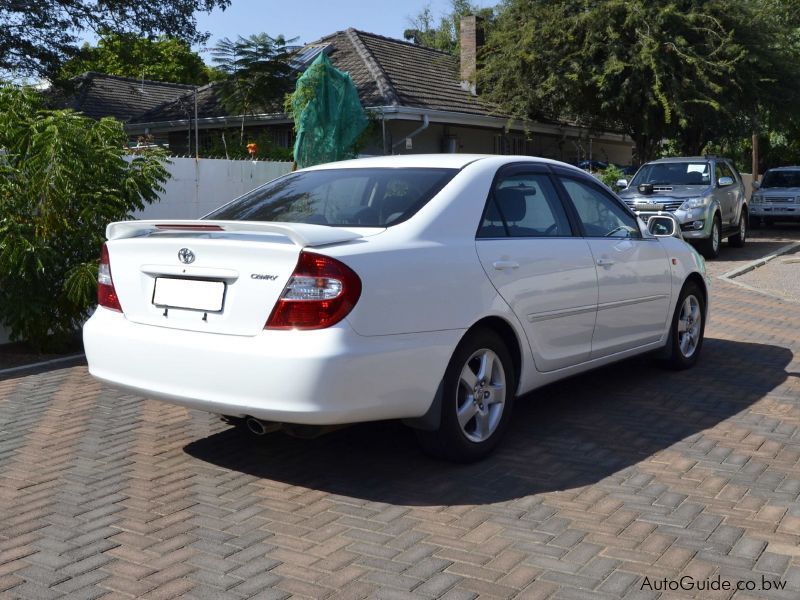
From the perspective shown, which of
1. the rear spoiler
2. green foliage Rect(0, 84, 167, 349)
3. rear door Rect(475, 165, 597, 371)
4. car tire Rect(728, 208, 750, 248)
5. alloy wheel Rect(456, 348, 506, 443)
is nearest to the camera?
the rear spoiler

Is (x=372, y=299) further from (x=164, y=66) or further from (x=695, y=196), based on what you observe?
(x=164, y=66)

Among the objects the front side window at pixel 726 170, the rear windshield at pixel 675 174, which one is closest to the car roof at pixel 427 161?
the rear windshield at pixel 675 174

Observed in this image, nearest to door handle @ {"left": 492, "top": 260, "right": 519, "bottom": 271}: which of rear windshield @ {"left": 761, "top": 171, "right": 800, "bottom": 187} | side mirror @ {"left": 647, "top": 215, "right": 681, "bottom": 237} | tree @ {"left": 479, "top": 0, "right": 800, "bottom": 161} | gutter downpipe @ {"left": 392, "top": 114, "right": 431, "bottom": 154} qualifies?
side mirror @ {"left": 647, "top": 215, "right": 681, "bottom": 237}

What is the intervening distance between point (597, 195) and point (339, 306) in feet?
9.42

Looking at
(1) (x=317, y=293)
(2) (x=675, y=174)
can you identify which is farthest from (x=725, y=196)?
(1) (x=317, y=293)

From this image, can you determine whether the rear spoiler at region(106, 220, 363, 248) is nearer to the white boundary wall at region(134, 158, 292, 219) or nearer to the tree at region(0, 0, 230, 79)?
the white boundary wall at region(134, 158, 292, 219)

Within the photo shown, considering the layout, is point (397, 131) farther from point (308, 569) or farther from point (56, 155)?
point (308, 569)

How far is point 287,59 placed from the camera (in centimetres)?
2361

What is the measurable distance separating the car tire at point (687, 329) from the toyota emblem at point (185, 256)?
400cm

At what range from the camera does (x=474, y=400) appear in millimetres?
4988

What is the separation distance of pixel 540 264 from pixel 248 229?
5.88 ft

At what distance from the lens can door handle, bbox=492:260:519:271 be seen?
5.09 meters

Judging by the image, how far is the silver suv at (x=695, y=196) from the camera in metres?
17.2

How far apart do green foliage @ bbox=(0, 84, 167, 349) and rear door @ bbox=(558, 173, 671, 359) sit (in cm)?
412
